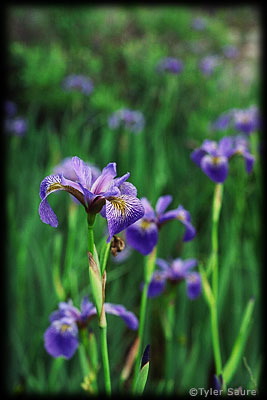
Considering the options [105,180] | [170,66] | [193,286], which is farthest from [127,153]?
[105,180]

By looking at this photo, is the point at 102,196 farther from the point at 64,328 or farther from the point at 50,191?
the point at 64,328

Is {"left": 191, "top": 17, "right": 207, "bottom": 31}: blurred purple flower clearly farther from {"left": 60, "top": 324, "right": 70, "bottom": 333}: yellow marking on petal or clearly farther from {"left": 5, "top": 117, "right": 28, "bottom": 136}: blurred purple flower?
{"left": 60, "top": 324, "right": 70, "bottom": 333}: yellow marking on petal

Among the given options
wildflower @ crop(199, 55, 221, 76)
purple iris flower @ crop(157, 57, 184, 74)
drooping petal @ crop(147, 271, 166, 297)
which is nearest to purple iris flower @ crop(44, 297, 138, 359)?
drooping petal @ crop(147, 271, 166, 297)

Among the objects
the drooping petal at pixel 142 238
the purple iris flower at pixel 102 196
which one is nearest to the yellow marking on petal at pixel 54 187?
the purple iris flower at pixel 102 196

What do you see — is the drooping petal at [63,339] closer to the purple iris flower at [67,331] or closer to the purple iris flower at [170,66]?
the purple iris flower at [67,331]

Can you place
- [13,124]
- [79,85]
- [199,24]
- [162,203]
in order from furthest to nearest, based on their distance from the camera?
[199,24] < [79,85] < [13,124] < [162,203]

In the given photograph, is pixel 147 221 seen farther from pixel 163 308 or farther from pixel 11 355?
pixel 11 355
